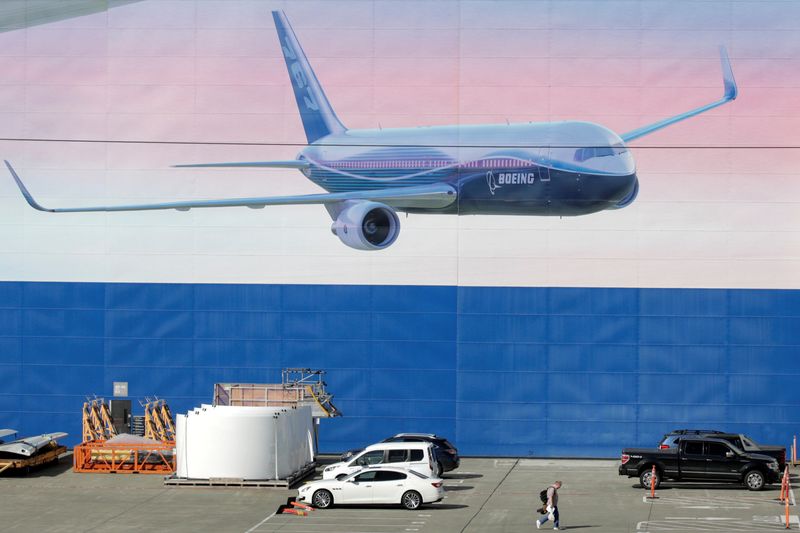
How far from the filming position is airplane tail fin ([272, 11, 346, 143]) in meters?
45.0

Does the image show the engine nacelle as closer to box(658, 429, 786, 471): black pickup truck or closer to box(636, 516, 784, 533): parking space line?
box(658, 429, 786, 471): black pickup truck

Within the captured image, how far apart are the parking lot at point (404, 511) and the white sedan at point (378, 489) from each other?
328mm

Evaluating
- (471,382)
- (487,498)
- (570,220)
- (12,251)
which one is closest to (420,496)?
(487,498)

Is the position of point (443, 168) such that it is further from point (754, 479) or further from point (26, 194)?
point (754, 479)

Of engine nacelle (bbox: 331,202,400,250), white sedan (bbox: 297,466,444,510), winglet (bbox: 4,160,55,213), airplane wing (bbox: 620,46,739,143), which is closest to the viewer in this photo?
white sedan (bbox: 297,466,444,510)

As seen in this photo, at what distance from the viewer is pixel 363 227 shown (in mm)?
45062

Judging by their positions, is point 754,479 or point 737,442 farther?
point 737,442

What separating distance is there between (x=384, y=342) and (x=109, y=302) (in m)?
10.2

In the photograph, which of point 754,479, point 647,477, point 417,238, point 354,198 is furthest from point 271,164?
point 754,479

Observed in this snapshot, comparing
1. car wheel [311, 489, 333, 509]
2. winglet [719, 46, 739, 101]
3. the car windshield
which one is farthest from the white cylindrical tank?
winglet [719, 46, 739, 101]

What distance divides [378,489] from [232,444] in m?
5.82

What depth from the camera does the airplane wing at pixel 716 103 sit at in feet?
145

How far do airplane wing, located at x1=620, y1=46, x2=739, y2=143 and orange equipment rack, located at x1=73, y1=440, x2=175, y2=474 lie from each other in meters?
19.3

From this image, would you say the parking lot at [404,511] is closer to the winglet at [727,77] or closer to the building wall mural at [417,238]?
the building wall mural at [417,238]
